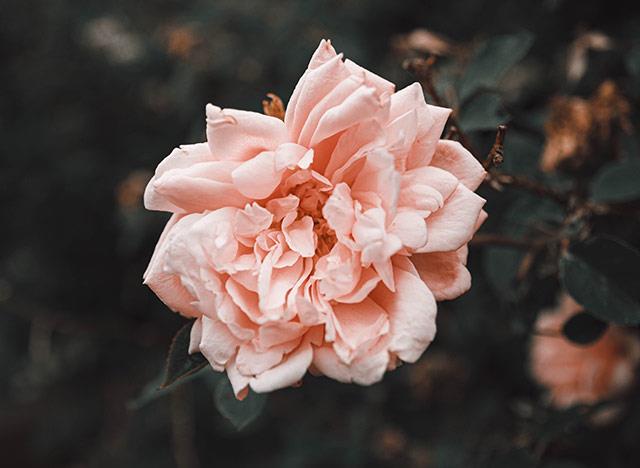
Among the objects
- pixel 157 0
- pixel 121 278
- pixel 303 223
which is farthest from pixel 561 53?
pixel 121 278

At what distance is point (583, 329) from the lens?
1037 mm

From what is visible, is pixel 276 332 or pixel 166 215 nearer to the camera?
pixel 276 332

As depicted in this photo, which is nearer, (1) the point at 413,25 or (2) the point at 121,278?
(1) the point at 413,25

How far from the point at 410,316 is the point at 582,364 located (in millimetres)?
887

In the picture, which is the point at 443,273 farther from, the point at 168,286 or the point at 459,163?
the point at 168,286

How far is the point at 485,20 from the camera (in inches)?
60.6

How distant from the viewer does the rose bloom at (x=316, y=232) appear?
2.14 feet

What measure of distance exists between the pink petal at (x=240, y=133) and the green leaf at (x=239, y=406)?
0.90ft

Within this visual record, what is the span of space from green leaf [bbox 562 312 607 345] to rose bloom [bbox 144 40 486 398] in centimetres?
41

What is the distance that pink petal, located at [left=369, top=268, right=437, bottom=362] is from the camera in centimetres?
64

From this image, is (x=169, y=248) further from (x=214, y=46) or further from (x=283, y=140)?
(x=214, y=46)

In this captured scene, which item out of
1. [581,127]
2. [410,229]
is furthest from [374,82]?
[581,127]

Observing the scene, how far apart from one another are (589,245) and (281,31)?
2.91 feet

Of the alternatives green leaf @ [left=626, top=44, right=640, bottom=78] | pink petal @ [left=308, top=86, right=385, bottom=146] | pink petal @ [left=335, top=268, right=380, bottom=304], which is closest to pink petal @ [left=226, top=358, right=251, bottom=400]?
pink petal @ [left=335, top=268, right=380, bottom=304]
